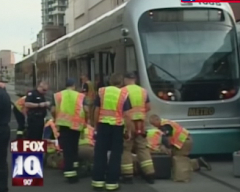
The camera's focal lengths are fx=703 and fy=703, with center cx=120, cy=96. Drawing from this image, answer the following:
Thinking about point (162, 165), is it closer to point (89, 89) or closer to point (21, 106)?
point (21, 106)

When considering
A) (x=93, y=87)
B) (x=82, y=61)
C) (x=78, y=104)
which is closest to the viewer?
(x=78, y=104)

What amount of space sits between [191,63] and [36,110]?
10.9ft

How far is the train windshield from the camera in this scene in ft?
47.2

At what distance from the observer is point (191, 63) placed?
14492 mm

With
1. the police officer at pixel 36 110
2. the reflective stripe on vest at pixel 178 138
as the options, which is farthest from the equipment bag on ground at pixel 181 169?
the police officer at pixel 36 110

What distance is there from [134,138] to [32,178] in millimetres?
4743

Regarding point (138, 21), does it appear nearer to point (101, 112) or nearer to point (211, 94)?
point (211, 94)

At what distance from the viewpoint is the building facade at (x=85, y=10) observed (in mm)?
59450

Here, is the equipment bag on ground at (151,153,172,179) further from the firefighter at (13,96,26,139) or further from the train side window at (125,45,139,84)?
the firefighter at (13,96,26,139)

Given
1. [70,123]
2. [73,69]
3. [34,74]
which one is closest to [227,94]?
[70,123]

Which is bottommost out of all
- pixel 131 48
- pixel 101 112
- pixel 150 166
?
pixel 150 166

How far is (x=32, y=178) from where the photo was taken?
732 cm

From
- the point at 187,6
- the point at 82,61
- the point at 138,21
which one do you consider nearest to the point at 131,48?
the point at 138,21

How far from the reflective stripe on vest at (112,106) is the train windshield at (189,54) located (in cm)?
336
